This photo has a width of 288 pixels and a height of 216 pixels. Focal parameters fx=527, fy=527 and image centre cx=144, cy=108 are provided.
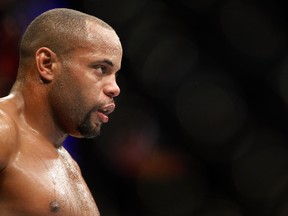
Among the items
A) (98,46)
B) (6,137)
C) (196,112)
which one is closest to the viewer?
(6,137)

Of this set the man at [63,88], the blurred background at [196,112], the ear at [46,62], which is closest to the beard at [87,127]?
the man at [63,88]

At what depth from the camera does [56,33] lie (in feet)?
3.43

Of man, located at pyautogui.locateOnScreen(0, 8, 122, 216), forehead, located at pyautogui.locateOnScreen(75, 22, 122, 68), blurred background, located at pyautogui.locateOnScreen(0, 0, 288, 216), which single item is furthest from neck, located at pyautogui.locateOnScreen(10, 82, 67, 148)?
blurred background, located at pyautogui.locateOnScreen(0, 0, 288, 216)

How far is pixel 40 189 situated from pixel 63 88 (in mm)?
208

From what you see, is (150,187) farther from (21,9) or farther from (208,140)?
(21,9)

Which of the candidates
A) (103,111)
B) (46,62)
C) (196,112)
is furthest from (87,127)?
(196,112)

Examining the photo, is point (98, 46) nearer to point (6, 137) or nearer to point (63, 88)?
point (63, 88)

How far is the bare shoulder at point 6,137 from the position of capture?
0.92 meters

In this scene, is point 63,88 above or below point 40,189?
above

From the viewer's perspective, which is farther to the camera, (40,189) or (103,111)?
(103,111)

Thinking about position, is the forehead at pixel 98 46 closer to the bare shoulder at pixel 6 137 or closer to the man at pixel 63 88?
the man at pixel 63 88

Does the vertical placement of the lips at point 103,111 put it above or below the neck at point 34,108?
above

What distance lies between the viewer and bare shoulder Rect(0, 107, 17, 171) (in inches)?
36.1

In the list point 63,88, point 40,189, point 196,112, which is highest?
point 63,88
